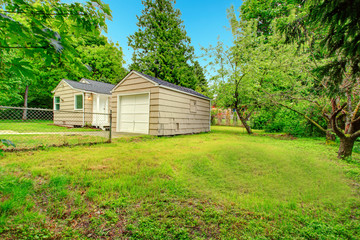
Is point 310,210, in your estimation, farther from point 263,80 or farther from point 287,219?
point 263,80

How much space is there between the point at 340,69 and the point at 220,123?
18.1 meters

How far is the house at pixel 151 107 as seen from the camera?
7883 mm

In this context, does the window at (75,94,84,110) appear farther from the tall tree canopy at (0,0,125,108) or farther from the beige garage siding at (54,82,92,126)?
the tall tree canopy at (0,0,125,108)

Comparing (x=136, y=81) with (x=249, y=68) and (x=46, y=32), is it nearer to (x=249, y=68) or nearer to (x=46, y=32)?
(x=249, y=68)

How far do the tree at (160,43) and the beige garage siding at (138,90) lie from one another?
34.0 ft

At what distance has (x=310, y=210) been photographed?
2.07 m

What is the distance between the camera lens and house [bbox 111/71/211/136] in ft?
25.9

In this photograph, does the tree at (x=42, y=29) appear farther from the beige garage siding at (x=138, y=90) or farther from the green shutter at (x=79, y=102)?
the green shutter at (x=79, y=102)

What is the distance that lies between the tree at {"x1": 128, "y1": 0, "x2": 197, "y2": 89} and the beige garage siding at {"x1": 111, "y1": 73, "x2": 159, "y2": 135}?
34.0 ft

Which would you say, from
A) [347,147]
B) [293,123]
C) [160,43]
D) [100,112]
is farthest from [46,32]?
[160,43]

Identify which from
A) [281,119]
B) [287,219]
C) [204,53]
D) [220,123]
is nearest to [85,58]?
[204,53]

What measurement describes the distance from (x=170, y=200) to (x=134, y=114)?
7236 mm

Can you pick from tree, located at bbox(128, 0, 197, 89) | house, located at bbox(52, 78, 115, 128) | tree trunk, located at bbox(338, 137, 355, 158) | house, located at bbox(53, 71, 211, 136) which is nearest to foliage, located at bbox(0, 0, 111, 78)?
house, located at bbox(53, 71, 211, 136)

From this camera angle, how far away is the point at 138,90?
8.51m
